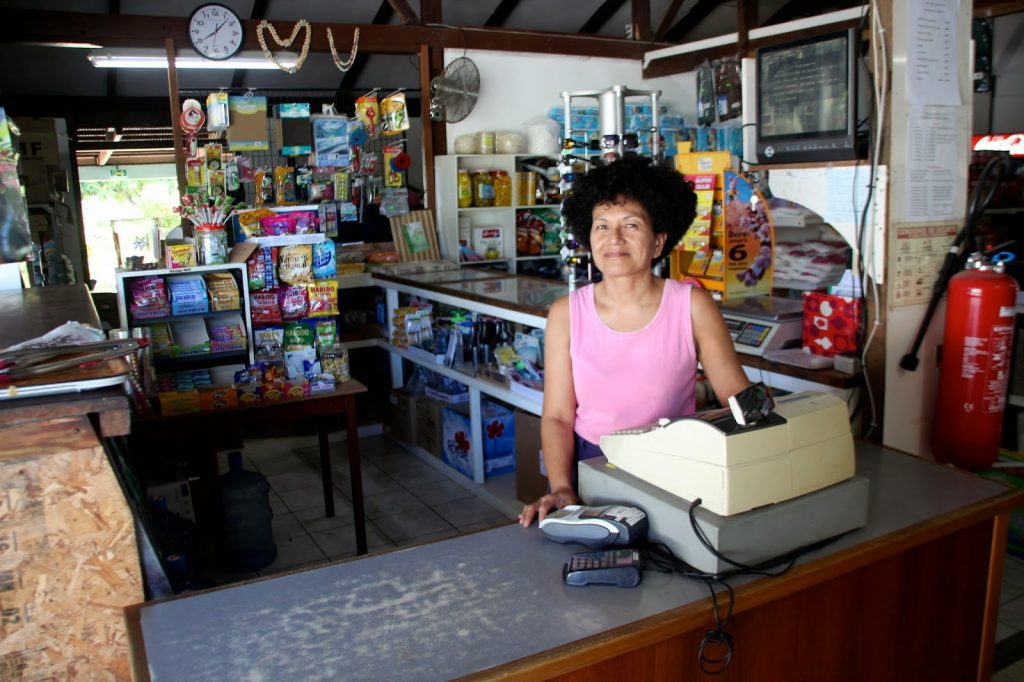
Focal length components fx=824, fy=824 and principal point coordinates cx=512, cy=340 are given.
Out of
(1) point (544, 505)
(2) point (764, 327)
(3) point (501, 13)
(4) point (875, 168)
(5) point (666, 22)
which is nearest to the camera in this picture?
(1) point (544, 505)

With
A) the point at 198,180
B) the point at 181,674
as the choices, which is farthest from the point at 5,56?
the point at 181,674

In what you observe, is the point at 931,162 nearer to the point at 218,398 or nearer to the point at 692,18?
the point at 218,398

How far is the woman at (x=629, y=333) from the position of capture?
81.6 inches

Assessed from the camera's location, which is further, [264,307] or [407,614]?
[264,307]

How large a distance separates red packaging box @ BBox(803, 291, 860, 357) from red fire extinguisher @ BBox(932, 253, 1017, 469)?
307 mm

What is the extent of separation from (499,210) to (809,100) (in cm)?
435

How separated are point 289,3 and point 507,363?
16.4 ft

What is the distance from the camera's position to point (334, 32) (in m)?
6.30

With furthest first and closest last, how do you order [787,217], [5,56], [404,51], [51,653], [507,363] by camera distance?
[5,56] < [404,51] < [787,217] < [507,363] < [51,653]

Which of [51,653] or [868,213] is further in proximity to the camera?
[868,213]

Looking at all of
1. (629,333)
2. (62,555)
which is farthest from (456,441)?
(62,555)

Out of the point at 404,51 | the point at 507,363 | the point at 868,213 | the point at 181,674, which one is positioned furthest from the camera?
the point at 404,51

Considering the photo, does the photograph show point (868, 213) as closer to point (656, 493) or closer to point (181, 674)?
point (656, 493)

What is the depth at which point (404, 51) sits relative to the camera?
6.61 m
